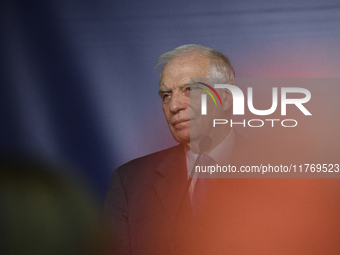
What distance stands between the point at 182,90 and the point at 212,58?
210mm

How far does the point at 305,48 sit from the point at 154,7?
0.76 m

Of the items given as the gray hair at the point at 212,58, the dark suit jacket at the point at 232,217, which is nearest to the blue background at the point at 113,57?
the gray hair at the point at 212,58

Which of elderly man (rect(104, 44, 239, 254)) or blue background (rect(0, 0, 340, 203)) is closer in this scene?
elderly man (rect(104, 44, 239, 254))

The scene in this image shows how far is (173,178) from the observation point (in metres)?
1.50

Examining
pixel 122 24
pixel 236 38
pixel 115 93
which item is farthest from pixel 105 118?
pixel 236 38

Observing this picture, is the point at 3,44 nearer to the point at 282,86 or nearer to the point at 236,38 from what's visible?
the point at 236,38

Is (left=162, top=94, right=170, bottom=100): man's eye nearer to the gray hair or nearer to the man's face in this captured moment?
the man's face

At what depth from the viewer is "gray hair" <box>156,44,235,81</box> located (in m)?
1.51

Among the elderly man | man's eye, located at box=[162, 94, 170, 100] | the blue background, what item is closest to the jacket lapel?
the elderly man

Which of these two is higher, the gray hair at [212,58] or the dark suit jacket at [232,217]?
the gray hair at [212,58]

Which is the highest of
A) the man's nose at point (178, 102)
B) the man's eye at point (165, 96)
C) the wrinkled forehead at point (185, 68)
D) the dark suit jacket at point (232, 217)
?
the wrinkled forehead at point (185, 68)

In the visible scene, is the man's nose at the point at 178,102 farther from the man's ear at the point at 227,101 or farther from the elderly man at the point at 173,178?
the man's ear at the point at 227,101

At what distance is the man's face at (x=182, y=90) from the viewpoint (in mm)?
1476

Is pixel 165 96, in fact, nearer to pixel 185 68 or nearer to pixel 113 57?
pixel 185 68
